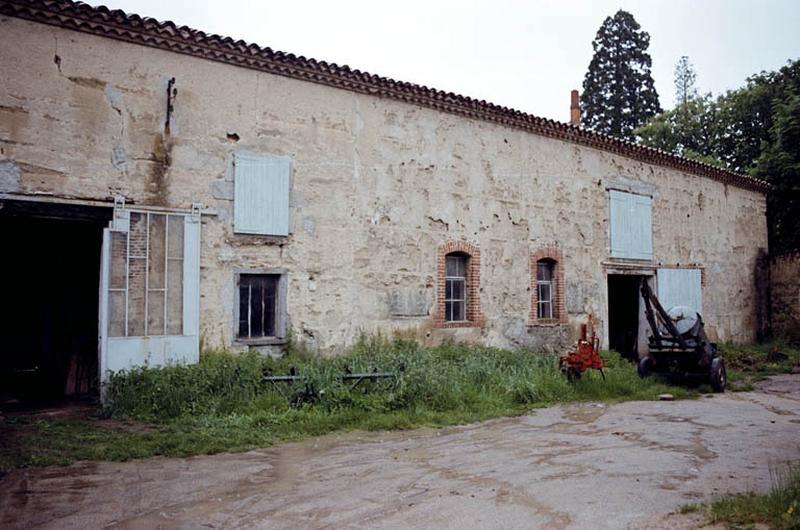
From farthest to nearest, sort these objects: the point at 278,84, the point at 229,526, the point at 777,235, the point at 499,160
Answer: the point at 777,235 → the point at 499,160 → the point at 278,84 → the point at 229,526

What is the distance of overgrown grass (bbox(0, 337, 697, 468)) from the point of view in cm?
720

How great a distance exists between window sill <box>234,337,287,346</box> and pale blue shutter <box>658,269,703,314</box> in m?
11.1

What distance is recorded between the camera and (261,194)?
1051 centimetres

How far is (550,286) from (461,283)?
277cm

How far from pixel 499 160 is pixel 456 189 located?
148 centimetres

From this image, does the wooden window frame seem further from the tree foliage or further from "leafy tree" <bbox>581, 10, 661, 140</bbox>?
"leafy tree" <bbox>581, 10, 661, 140</bbox>

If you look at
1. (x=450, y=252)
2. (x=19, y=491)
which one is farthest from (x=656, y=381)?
(x=19, y=491)

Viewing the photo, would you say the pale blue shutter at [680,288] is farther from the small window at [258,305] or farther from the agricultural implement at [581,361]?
the small window at [258,305]

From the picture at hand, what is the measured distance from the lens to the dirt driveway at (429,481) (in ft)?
16.4

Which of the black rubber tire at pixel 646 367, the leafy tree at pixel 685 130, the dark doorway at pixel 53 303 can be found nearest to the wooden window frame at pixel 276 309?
the dark doorway at pixel 53 303

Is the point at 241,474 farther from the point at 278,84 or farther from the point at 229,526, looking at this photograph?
the point at 278,84

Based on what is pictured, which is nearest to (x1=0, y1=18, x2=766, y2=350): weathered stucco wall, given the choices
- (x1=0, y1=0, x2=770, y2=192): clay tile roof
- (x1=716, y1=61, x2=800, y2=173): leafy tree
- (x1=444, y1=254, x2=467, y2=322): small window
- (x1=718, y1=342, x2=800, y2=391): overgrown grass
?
(x1=0, y1=0, x2=770, y2=192): clay tile roof

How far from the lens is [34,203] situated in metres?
8.71

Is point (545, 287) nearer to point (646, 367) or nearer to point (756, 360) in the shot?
point (646, 367)
